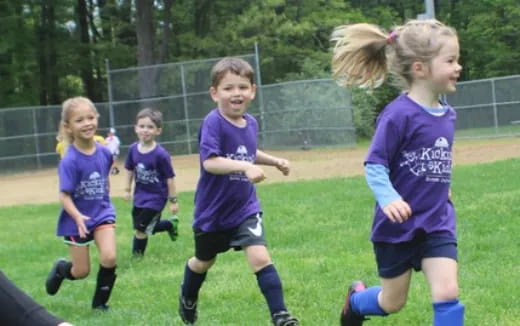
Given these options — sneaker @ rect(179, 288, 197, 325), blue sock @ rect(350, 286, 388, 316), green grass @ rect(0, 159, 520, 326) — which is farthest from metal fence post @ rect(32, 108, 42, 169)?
blue sock @ rect(350, 286, 388, 316)

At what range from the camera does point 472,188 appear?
13.1m

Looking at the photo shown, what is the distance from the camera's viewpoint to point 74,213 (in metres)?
6.30

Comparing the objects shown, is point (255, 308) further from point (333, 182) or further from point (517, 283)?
point (333, 182)

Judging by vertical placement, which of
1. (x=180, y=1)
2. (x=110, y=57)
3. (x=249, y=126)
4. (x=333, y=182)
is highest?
(x=180, y=1)

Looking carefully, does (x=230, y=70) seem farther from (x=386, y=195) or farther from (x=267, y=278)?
(x=386, y=195)

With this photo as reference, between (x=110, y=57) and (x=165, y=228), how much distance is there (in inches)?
1258

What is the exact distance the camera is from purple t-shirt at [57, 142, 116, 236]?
6496 millimetres

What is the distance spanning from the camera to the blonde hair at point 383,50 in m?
4.46

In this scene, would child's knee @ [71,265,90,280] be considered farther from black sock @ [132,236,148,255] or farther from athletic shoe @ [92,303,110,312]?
black sock @ [132,236,148,255]

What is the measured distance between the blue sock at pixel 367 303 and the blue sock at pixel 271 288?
539 mm

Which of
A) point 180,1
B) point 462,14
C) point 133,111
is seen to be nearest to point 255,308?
point 133,111

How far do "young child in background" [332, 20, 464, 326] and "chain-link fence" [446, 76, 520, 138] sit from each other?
2627 centimetres

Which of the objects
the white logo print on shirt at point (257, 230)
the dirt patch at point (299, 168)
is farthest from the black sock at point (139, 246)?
the dirt patch at point (299, 168)

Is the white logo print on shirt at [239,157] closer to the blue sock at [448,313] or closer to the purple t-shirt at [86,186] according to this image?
the purple t-shirt at [86,186]
